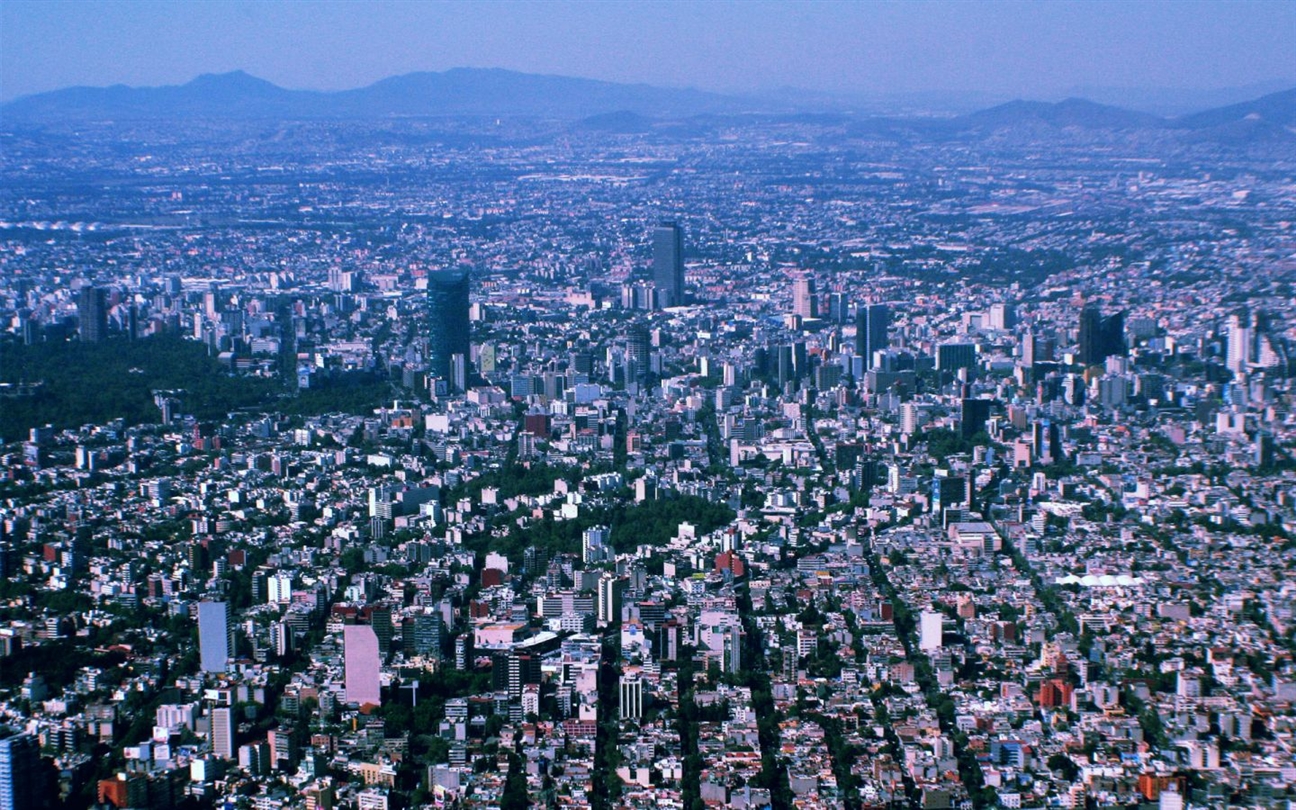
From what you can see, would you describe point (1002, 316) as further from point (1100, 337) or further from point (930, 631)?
point (930, 631)

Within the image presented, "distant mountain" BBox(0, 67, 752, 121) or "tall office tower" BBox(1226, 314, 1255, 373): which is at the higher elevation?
"distant mountain" BBox(0, 67, 752, 121)

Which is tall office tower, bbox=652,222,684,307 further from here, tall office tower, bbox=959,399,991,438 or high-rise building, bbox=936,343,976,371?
tall office tower, bbox=959,399,991,438

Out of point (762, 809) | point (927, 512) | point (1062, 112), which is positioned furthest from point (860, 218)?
point (762, 809)

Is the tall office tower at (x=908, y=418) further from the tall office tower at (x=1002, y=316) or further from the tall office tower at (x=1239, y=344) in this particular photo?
the tall office tower at (x=1002, y=316)

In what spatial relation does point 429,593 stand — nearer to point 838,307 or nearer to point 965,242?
point 838,307

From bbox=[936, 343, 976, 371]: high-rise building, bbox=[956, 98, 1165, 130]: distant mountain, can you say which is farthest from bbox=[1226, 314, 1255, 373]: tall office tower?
bbox=[956, 98, 1165, 130]: distant mountain

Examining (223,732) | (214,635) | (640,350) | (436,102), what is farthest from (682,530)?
(436,102)
